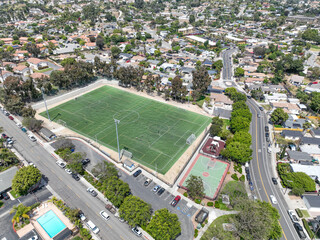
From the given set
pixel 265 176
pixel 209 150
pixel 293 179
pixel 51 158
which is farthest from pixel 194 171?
pixel 51 158

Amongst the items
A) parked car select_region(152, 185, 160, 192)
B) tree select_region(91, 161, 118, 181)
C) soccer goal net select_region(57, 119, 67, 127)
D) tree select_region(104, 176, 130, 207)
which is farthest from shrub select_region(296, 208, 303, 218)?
soccer goal net select_region(57, 119, 67, 127)

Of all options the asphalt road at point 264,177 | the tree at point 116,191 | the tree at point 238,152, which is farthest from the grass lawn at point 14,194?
the asphalt road at point 264,177

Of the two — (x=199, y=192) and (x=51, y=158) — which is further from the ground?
(x=199, y=192)

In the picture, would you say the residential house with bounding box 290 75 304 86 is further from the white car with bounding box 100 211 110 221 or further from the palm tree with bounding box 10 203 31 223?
the palm tree with bounding box 10 203 31 223

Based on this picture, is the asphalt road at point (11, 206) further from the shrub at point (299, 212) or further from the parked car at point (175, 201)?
the shrub at point (299, 212)

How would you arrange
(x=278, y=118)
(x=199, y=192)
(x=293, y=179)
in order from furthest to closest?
(x=278, y=118) < (x=293, y=179) < (x=199, y=192)

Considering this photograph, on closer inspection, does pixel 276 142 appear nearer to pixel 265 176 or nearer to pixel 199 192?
pixel 265 176
